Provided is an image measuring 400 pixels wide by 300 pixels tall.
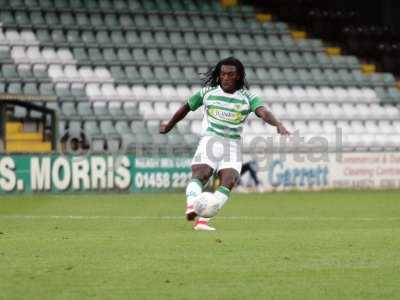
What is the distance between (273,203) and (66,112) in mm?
8798

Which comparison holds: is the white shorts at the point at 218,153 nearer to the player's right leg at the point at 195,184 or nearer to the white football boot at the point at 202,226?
the player's right leg at the point at 195,184

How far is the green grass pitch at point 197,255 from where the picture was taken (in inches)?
292

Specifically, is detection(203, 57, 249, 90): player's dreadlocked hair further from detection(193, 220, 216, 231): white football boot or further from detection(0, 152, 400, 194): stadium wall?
detection(0, 152, 400, 194): stadium wall

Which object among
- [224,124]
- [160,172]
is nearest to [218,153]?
[224,124]

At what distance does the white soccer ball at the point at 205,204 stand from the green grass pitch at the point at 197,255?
0.27 m

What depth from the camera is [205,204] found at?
12180mm

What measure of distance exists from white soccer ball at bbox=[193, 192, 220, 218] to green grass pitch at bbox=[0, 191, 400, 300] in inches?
10.7

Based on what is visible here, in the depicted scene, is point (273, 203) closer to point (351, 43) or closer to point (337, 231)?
point (337, 231)

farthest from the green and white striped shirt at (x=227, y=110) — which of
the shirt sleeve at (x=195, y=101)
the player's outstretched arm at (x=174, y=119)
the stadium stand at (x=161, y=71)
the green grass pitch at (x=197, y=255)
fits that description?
the stadium stand at (x=161, y=71)

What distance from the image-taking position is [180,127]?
97.5 ft

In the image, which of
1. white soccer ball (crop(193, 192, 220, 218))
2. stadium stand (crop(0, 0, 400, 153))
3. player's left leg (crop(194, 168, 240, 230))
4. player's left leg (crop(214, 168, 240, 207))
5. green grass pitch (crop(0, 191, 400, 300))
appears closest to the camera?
green grass pitch (crop(0, 191, 400, 300))

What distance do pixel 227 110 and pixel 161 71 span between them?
18.5 metres

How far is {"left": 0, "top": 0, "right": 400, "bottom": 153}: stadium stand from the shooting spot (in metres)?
28.9

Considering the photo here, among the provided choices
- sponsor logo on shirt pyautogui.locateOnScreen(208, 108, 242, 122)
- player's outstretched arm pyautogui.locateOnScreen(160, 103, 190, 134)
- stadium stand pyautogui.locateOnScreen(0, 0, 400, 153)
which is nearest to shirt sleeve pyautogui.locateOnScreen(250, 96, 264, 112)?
sponsor logo on shirt pyautogui.locateOnScreen(208, 108, 242, 122)
